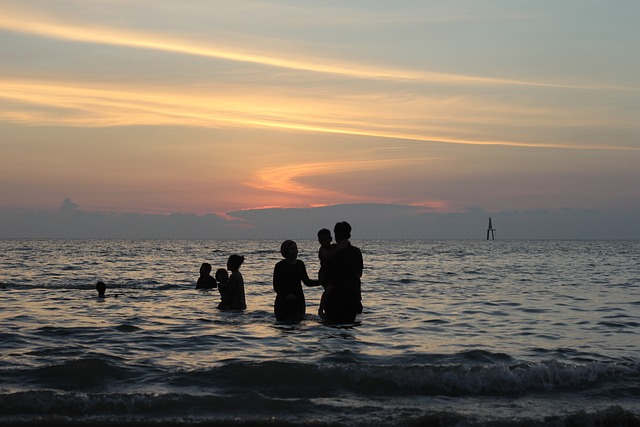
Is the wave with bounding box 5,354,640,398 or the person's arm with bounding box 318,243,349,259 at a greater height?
the person's arm with bounding box 318,243,349,259

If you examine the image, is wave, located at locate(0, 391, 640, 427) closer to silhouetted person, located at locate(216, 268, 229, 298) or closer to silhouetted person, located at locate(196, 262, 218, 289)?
silhouetted person, located at locate(216, 268, 229, 298)

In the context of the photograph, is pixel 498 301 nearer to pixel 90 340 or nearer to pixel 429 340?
pixel 429 340

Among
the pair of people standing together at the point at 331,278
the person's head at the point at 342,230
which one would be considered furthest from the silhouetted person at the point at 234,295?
the person's head at the point at 342,230

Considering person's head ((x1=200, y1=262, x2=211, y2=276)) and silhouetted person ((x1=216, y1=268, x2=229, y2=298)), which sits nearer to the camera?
silhouetted person ((x1=216, y1=268, x2=229, y2=298))

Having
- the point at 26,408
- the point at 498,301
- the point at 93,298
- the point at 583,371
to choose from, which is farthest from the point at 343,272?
the point at 93,298

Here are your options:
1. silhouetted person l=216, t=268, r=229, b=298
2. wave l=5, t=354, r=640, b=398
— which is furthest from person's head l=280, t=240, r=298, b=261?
silhouetted person l=216, t=268, r=229, b=298

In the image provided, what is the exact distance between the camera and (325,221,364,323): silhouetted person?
11.2m

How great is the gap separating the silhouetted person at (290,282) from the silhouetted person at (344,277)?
400 mm

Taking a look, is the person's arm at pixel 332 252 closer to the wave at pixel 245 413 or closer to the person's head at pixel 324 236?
the person's head at pixel 324 236

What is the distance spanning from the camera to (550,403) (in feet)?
24.7

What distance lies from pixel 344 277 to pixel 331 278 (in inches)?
9.0

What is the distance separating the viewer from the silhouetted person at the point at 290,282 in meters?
11.9

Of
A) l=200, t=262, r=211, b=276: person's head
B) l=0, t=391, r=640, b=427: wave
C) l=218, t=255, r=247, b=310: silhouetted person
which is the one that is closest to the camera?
l=0, t=391, r=640, b=427: wave

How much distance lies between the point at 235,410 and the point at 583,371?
464 cm
